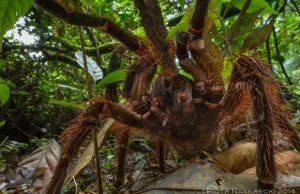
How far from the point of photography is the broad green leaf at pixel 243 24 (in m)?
0.79

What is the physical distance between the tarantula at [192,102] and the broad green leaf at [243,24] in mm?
81

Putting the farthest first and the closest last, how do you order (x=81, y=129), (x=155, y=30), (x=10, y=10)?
(x=155, y=30)
(x=81, y=129)
(x=10, y=10)

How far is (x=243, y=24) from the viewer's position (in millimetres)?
811

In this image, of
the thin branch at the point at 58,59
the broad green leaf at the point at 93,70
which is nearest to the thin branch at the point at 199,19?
the broad green leaf at the point at 93,70

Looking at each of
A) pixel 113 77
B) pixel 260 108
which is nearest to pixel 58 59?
pixel 113 77

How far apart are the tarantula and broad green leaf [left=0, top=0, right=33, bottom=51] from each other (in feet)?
0.32

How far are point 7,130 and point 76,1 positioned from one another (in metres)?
1.73

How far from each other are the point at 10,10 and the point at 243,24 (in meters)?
0.57

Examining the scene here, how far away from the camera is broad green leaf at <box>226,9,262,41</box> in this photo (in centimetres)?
79

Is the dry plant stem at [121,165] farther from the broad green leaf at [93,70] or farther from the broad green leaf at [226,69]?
the broad green leaf at [226,69]

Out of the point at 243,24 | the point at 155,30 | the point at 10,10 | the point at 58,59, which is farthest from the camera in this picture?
the point at 58,59

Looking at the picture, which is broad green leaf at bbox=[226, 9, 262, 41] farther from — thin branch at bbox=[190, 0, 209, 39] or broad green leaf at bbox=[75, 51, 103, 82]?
broad green leaf at bbox=[75, 51, 103, 82]

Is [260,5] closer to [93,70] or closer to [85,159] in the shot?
Answer: [93,70]

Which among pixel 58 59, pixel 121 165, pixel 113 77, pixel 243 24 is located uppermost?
pixel 58 59
